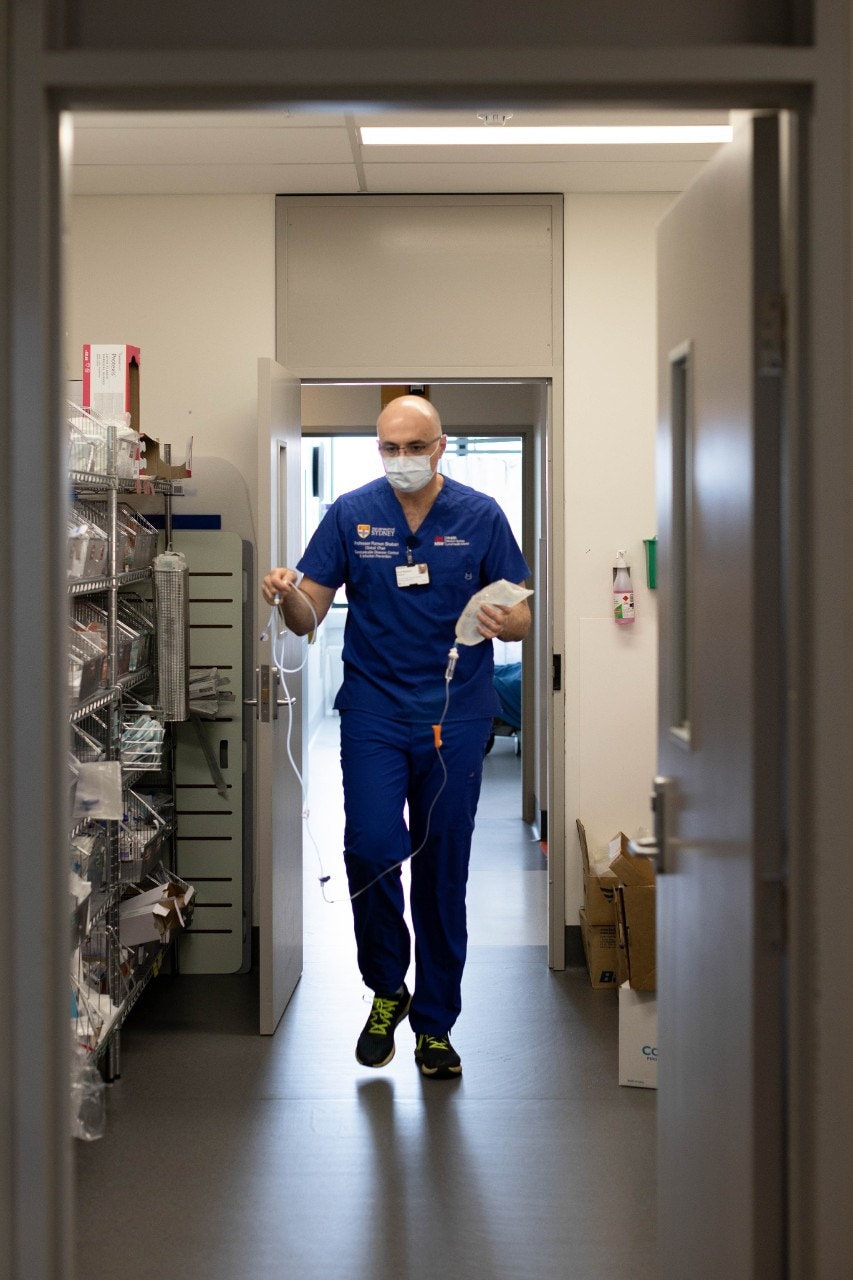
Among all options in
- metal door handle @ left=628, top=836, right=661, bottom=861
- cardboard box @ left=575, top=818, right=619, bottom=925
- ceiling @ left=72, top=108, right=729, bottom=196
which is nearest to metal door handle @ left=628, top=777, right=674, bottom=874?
metal door handle @ left=628, top=836, right=661, bottom=861

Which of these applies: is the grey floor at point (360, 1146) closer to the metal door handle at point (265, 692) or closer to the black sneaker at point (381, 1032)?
the black sneaker at point (381, 1032)

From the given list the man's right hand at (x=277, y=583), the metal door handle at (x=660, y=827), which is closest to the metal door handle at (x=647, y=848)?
the metal door handle at (x=660, y=827)

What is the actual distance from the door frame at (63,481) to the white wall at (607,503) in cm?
282

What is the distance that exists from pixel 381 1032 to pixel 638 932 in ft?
2.41

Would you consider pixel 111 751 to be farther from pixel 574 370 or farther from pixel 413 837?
pixel 574 370

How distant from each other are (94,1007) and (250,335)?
2273mm

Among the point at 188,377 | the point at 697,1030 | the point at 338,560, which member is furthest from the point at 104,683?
the point at 697,1030

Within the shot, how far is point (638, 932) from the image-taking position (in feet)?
11.0

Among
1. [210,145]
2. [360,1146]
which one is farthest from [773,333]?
[210,145]

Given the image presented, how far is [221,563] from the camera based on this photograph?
4109mm

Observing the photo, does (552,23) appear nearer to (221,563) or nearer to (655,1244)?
(655,1244)

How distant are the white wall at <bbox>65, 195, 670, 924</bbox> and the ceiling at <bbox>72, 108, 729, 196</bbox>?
0.12 metres

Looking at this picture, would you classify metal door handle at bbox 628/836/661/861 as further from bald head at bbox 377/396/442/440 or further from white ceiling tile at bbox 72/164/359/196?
white ceiling tile at bbox 72/164/359/196

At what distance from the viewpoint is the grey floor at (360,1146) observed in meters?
2.44
